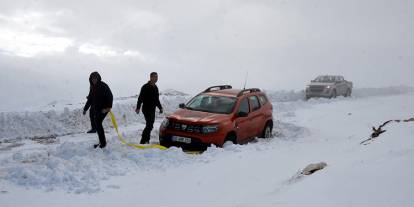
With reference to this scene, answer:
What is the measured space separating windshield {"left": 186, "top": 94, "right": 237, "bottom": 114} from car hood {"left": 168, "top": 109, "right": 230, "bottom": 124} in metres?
0.32

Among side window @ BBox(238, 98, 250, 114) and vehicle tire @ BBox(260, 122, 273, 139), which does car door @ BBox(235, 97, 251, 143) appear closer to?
side window @ BBox(238, 98, 250, 114)

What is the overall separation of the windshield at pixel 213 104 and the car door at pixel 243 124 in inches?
11.1

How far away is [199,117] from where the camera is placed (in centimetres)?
1005

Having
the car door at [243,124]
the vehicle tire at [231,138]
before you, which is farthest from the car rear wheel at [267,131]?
the vehicle tire at [231,138]

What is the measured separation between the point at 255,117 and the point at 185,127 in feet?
7.96

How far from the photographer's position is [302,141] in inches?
476

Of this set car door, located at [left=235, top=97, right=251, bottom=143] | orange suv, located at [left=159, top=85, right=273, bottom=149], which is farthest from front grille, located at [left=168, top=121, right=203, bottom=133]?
car door, located at [left=235, top=97, right=251, bottom=143]

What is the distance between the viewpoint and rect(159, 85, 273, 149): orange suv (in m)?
9.75

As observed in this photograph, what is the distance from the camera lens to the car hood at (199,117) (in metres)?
9.82

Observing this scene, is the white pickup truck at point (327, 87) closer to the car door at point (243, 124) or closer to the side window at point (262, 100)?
the side window at point (262, 100)

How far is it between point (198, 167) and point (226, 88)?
480 cm

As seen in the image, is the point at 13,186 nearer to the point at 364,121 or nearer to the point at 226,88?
the point at 226,88

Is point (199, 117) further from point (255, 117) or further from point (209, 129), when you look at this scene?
point (255, 117)

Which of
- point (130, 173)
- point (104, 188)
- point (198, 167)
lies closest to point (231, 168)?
point (198, 167)
